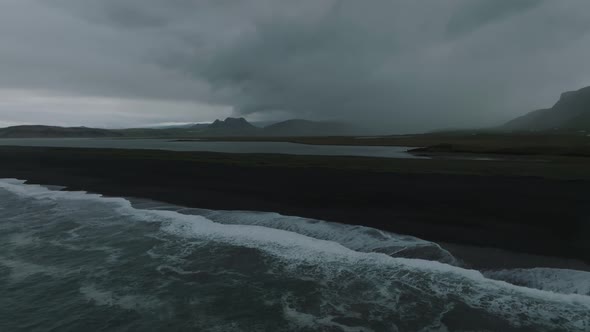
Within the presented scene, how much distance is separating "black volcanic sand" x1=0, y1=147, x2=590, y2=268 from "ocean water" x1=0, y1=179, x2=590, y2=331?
8.91 feet

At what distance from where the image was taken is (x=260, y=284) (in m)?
13.4

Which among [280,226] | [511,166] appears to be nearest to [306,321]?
[280,226]

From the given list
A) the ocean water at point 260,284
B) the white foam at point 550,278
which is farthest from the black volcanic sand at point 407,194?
the ocean water at point 260,284

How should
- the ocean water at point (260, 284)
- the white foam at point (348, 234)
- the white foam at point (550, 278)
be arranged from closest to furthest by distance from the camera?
1. the ocean water at point (260, 284)
2. the white foam at point (550, 278)
3. the white foam at point (348, 234)

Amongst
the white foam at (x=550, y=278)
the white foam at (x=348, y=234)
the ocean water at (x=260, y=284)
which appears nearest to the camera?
the ocean water at (x=260, y=284)

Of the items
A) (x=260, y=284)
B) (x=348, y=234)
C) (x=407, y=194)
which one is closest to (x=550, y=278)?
(x=348, y=234)

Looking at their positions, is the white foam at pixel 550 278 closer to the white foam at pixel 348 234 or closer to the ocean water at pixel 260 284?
the ocean water at pixel 260 284

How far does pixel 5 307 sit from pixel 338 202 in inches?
813

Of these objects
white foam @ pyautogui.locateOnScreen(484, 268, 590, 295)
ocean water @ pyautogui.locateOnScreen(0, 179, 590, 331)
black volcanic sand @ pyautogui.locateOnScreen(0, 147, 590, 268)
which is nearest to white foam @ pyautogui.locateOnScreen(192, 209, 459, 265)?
ocean water @ pyautogui.locateOnScreen(0, 179, 590, 331)

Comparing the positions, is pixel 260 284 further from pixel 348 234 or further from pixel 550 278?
pixel 550 278

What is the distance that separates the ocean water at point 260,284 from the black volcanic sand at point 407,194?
8.91 feet

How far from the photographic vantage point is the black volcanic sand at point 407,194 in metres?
18.2

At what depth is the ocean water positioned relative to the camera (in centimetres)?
1078

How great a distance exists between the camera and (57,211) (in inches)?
1000
